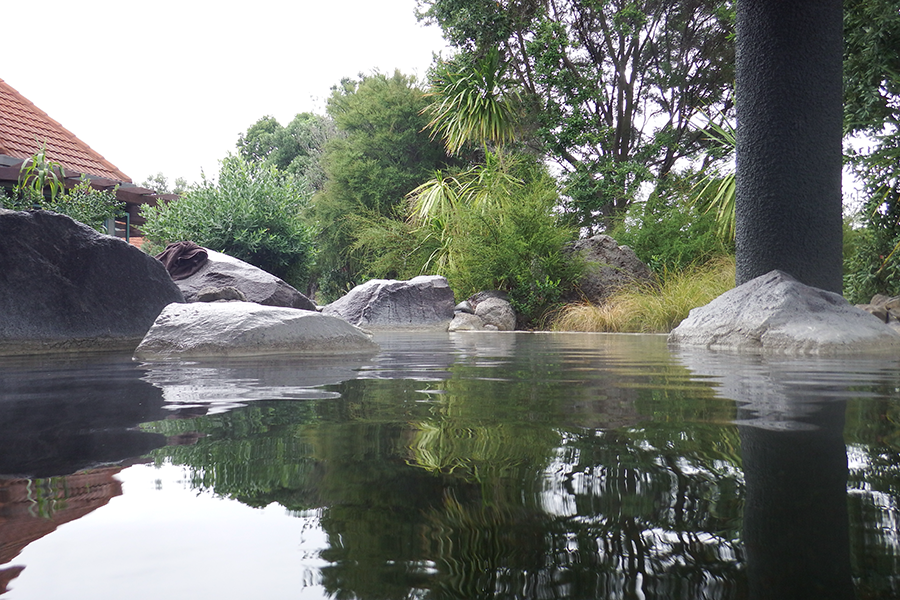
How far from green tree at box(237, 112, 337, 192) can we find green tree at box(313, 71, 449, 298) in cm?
1005

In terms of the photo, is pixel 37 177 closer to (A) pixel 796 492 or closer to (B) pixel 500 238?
(B) pixel 500 238

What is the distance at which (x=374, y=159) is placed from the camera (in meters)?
18.9

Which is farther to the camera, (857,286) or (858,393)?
(857,286)

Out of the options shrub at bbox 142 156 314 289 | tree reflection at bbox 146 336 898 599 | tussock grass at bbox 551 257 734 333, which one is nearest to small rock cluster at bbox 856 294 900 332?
tussock grass at bbox 551 257 734 333

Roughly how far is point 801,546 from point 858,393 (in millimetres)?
1523

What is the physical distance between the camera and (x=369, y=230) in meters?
16.0

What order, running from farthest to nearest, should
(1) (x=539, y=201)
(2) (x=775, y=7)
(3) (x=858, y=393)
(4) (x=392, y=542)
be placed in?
(1) (x=539, y=201) → (2) (x=775, y=7) → (3) (x=858, y=393) → (4) (x=392, y=542)

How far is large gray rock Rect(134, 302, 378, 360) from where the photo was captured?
384 centimetres

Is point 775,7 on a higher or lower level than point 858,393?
higher

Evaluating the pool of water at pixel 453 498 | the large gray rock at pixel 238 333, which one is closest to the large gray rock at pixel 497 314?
the large gray rock at pixel 238 333

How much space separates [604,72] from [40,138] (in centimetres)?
1238

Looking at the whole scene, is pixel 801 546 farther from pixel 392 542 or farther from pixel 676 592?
pixel 392 542

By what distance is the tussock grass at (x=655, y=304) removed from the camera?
834 cm

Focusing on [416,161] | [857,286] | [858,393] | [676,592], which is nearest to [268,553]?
[676,592]
